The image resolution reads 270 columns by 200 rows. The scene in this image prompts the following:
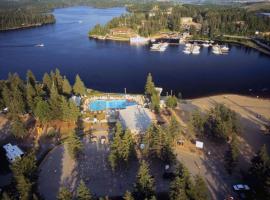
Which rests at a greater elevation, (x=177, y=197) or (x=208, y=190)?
(x=177, y=197)

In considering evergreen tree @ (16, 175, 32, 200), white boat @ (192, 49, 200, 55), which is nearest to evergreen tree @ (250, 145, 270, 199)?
evergreen tree @ (16, 175, 32, 200)

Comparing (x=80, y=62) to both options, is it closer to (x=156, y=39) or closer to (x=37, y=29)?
(x=156, y=39)

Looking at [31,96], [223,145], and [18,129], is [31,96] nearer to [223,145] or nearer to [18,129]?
[18,129]

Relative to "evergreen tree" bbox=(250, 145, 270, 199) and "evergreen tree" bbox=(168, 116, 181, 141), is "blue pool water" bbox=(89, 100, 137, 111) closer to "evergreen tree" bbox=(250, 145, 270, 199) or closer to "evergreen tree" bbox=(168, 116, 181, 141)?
"evergreen tree" bbox=(168, 116, 181, 141)

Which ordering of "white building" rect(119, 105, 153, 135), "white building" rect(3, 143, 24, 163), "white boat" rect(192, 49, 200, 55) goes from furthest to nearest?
"white boat" rect(192, 49, 200, 55) < "white building" rect(119, 105, 153, 135) < "white building" rect(3, 143, 24, 163)

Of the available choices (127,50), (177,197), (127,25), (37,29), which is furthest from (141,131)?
(37,29)

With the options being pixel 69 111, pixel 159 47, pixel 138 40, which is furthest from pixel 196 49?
pixel 69 111
